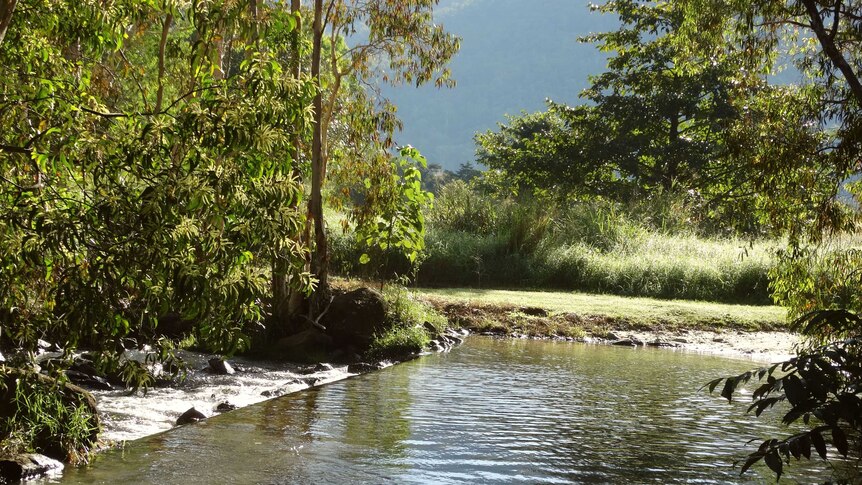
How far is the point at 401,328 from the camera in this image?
14000 millimetres

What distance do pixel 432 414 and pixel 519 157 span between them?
32247mm

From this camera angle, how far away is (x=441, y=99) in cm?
18862

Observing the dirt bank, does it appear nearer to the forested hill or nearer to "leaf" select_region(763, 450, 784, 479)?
"leaf" select_region(763, 450, 784, 479)

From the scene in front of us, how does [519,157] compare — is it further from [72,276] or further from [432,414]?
[72,276]

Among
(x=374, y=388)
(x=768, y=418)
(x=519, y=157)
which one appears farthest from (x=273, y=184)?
→ (x=519, y=157)

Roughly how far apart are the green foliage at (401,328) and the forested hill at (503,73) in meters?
157

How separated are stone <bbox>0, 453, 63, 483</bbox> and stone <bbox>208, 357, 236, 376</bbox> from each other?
15.2 feet

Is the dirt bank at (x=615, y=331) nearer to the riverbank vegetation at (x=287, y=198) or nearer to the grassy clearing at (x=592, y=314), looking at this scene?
the grassy clearing at (x=592, y=314)

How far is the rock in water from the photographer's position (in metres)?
8.16

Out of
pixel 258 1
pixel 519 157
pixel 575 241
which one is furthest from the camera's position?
pixel 519 157

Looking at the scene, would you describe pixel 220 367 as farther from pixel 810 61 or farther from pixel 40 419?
pixel 810 61

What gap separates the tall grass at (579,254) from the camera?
22.0 m

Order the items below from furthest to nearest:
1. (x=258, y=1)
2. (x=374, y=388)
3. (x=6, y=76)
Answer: (x=258, y=1) < (x=374, y=388) < (x=6, y=76)

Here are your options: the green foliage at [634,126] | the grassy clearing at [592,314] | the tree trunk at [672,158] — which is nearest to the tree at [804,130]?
the grassy clearing at [592,314]
